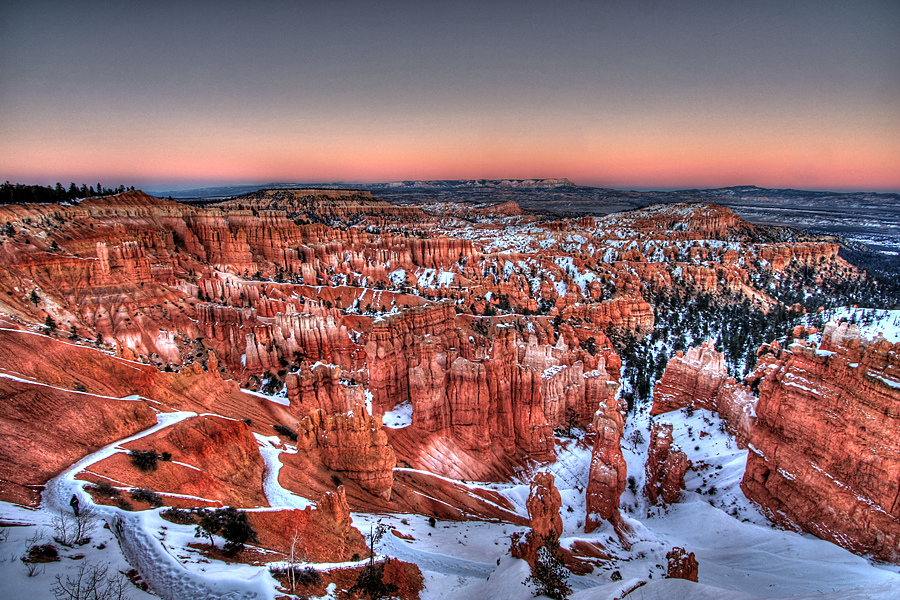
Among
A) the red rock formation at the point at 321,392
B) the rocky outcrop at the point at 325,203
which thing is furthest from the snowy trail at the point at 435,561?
the rocky outcrop at the point at 325,203

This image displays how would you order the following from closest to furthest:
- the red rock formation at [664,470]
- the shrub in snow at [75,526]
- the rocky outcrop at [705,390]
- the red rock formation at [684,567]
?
the shrub in snow at [75,526], the red rock formation at [684,567], the red rock formation at [664,470], the rocky outcrop at [705,390]

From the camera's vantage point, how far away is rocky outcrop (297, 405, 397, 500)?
2112 centimetres

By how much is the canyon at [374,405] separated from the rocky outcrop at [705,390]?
187 mm

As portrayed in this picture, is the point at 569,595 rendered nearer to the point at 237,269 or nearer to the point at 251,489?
the point at 251,489

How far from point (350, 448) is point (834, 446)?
2098cm

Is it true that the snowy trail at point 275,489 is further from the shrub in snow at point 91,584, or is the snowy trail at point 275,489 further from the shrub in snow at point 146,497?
the shrub in snow at point 91,584

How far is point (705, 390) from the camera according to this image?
34.9 m

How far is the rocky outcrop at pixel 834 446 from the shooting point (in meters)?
17.6

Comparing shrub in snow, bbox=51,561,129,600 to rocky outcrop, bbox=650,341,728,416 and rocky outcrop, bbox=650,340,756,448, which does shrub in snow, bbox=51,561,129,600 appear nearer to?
rocky outcrop, bbox=650,340,756,448

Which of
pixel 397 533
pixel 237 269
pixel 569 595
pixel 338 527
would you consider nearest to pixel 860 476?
pixel 569 595

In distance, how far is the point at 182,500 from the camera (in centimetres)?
1357

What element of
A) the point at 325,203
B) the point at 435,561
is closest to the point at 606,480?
the point at 435,561

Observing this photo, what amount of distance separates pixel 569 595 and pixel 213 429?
13499 millimetres

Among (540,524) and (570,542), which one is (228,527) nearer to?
(540,524)
